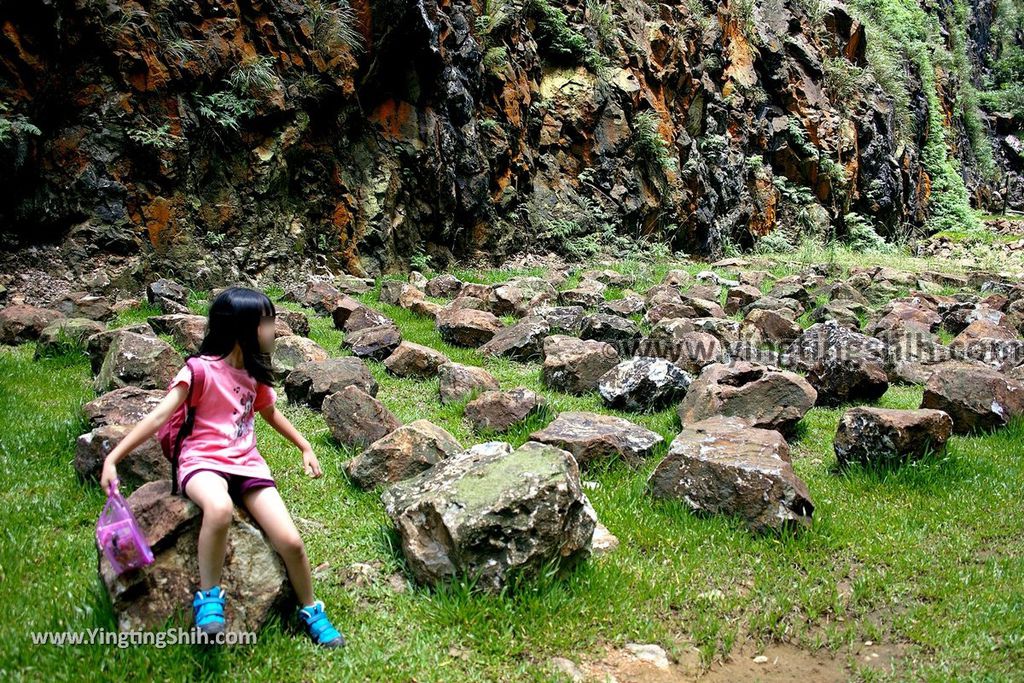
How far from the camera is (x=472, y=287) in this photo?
11023mm

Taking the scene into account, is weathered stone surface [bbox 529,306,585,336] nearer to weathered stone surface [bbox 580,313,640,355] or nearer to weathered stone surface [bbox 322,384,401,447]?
weathered stone surface [bbox 580,313,640,355]

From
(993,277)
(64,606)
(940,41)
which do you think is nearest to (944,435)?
(64,606)

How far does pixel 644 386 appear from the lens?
6.59 m

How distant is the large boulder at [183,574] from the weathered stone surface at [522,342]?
5.35 metres

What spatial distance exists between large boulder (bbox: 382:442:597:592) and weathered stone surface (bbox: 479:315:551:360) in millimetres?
4438

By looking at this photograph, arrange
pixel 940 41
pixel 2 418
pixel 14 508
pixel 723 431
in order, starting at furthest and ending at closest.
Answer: pixel 940 41, pixel 2 418, pixel 723 431, pixel 14 508

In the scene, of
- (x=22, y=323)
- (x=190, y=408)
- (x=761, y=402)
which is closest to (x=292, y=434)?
(x=190, y=408)

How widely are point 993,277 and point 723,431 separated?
16297 millimetres

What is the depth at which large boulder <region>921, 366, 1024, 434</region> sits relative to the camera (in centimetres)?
600

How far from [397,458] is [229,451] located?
1576 mm

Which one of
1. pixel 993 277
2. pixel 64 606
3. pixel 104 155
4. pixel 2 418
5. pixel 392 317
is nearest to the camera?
pixel 64 606

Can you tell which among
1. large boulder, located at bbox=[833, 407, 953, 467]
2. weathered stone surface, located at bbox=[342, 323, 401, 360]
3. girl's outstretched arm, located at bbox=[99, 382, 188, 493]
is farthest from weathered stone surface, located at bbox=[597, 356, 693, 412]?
girl's outstretched arm, located at bbox=[99, 382, 188, 493]

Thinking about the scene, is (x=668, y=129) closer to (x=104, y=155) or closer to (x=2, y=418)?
(x=104, y=155)

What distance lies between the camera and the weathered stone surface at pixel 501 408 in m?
5.87
